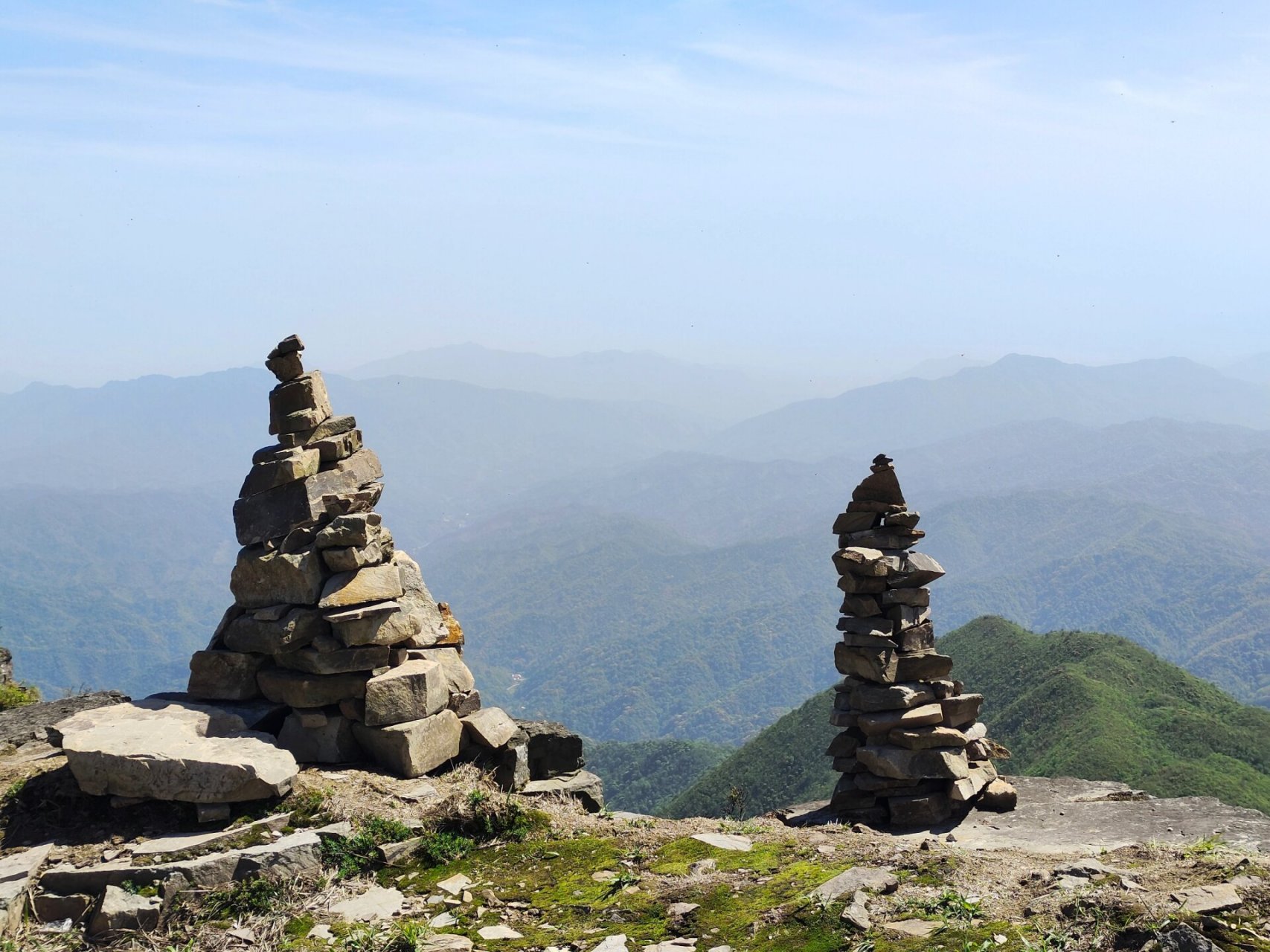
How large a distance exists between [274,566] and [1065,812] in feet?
41.2

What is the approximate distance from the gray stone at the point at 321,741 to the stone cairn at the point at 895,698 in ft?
26.2

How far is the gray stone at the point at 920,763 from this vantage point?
16.5m

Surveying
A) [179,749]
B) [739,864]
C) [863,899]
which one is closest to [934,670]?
[739,864]

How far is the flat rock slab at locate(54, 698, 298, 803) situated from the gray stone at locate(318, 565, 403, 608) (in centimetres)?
206

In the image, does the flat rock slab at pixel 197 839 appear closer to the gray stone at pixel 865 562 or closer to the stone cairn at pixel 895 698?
the stone cairn at pixel 895 698

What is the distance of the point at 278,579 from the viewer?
1393cm

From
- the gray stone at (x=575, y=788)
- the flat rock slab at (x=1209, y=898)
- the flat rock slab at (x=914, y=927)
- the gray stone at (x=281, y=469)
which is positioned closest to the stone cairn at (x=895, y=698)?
the gray stone at (x=575, y=788)

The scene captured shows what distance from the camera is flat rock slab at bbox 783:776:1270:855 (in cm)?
1473

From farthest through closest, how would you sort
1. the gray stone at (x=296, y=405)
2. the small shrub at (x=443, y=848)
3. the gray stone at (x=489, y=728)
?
1. the gray stone at (x=296, y=405)
2. the gray stone at (x=489, y=728)
3. the small shrub at (x=443, y=848)

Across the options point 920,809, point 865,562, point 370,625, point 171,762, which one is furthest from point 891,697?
point 171,762

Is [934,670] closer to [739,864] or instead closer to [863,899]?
[739,864]

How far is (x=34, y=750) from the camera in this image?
523 inches

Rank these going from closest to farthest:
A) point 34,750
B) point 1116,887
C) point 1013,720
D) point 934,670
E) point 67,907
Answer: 1. point 1116,887
2. point 67,907
3. point 34,750
4. point 934,670
5. point 1013,720

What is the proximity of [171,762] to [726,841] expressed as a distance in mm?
6132
